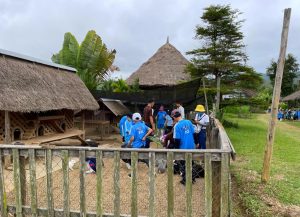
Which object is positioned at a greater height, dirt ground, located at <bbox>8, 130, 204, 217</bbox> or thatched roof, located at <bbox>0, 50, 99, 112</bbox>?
thatched roof, located at <bbox>0, 50, 99, 112</bbox>

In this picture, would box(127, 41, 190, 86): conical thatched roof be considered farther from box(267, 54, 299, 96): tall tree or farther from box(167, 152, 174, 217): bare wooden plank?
box(267, 54, 299, 96): tall tree

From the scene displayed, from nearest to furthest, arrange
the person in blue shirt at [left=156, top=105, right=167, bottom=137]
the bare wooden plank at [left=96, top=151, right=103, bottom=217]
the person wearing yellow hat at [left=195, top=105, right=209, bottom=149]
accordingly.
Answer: the bare wooden plank at [left=96, top=151, right=103, bottom=217], the person wearing yellow hat at [left=195, top=105, right=209, bottom=149], the person in blue shirt at [left=156, top=105, right=167, bottom=137]

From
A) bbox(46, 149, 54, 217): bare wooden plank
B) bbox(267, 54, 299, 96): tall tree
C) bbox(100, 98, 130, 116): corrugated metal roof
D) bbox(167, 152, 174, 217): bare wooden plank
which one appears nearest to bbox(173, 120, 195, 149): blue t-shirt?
bbox(167, 152, 174, 217): bare wooden plank

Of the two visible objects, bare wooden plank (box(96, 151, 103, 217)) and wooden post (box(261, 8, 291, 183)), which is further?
wooden post (box(261, 8, 291, 183))

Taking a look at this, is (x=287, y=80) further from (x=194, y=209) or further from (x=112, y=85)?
(x=194, y=209)

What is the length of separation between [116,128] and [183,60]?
7.25 m

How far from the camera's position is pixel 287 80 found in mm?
40594

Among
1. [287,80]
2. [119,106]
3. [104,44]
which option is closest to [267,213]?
[119,106]

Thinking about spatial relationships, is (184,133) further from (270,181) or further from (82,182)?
(82,182)

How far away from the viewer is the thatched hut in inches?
314

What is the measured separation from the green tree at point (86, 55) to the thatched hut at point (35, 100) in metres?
3.45

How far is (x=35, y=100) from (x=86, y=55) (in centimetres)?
728

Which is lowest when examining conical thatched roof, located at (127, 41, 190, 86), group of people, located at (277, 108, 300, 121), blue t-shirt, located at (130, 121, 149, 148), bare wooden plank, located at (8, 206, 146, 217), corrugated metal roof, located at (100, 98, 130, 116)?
bare wooden plank, located at (8, 206, 146, 217)

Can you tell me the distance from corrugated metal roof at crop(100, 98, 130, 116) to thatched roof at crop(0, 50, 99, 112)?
122 centimetres
